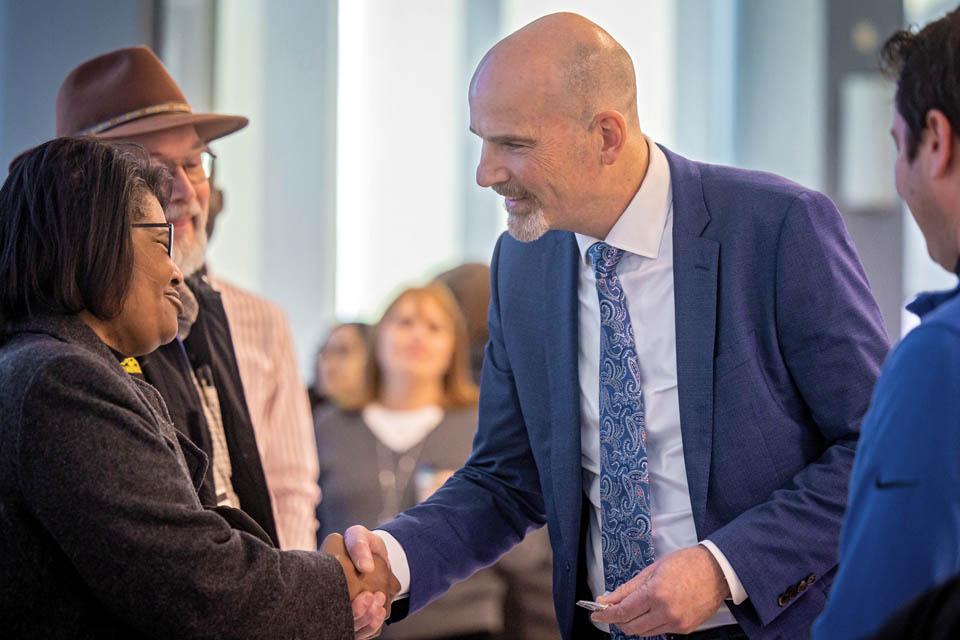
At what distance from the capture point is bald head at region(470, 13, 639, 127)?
2.11 meters

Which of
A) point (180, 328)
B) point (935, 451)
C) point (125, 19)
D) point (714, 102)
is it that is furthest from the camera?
point (714, 102)

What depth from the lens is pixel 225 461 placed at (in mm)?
2250

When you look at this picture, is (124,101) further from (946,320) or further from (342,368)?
(342,368)

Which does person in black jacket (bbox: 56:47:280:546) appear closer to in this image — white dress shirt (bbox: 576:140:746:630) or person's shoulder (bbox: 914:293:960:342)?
white dress shirt (bbox: 576:140:746:630)

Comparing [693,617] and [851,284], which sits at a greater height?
[851,284]

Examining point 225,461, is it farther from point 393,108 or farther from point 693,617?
point 393,108

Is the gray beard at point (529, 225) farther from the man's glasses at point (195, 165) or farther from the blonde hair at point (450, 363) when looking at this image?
the blonde hair at point (450, 363)

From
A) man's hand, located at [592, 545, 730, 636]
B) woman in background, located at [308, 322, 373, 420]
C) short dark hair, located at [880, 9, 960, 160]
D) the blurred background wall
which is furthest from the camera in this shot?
the blurred background wall

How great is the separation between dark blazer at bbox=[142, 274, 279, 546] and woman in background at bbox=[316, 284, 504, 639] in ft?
4.84

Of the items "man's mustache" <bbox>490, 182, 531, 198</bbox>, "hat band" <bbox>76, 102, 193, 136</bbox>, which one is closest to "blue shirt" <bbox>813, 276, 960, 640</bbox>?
"man's mustache" <bbox>490, 182, 531, 198</bbox>

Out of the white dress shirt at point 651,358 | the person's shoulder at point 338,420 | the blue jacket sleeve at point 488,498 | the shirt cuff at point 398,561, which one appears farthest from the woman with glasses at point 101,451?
the person's shoulder at point 338,420

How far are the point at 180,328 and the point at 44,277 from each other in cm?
69

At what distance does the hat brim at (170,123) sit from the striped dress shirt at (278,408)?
49cm

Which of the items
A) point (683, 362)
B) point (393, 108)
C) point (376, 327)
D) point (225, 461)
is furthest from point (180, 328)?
point (393, 108)
